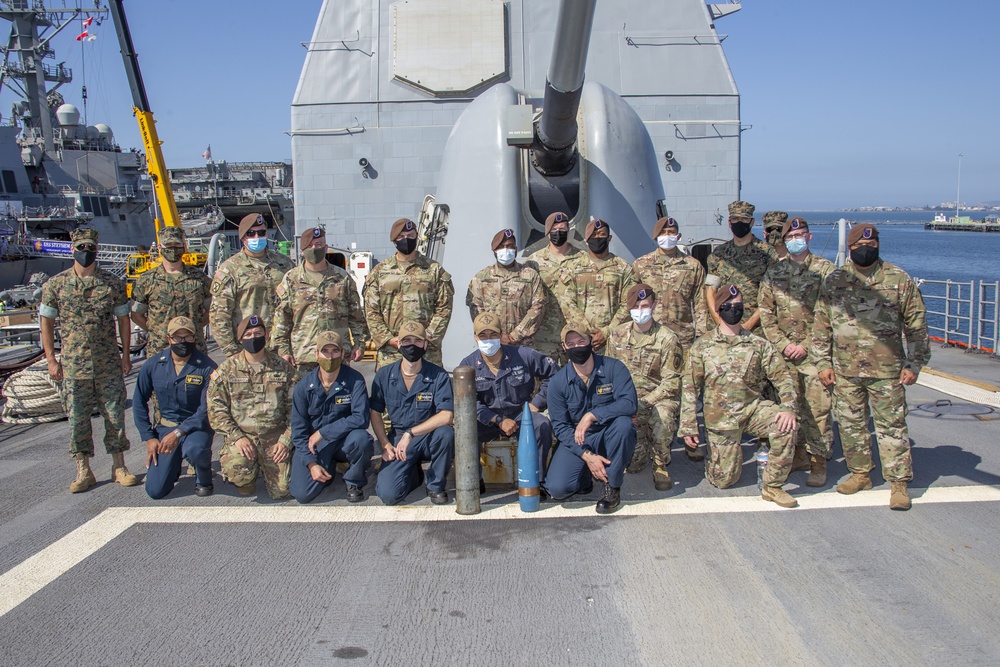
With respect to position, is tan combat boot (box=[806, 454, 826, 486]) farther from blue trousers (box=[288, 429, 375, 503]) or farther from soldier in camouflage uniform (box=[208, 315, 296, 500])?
soldier in camouflage uniform (box=[208, 315, 296, 500])

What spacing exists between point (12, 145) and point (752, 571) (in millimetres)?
42242

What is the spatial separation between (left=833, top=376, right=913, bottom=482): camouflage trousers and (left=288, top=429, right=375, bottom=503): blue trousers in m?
2.73

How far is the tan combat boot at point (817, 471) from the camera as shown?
4645 mm

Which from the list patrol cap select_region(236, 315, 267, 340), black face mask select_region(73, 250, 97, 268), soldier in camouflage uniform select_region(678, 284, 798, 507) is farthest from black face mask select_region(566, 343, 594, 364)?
black face mask select_region(73, 250, 97, 268)

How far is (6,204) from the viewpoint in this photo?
34500mm

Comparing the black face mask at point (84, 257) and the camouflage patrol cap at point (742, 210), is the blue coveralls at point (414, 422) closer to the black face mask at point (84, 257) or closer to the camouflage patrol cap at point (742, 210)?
the black face mask at point (84, 257)

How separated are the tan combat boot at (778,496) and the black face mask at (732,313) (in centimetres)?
97

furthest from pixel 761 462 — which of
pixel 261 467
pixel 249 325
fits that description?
pixel 249 325

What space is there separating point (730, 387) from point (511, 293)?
1.56 m

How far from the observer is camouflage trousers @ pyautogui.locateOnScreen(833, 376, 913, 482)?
428 centimetres

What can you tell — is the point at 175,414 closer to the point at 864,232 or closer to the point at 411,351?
the point at 411,351

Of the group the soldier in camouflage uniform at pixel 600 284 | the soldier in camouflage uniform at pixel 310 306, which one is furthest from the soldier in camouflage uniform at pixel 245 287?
the soldier in camouflage uniform at pixel 600 284

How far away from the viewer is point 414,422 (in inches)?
183

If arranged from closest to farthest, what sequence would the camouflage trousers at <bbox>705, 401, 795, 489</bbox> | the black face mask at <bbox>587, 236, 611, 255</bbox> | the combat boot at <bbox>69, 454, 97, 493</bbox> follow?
the camouflage trousers at <bbox>705, 401, 795, 489</bbox>
the combat boot at <bbox>69, 454, 97, 493</bbox>
the black face mask at <bbox>587, 236, 611, 255</bbox>
